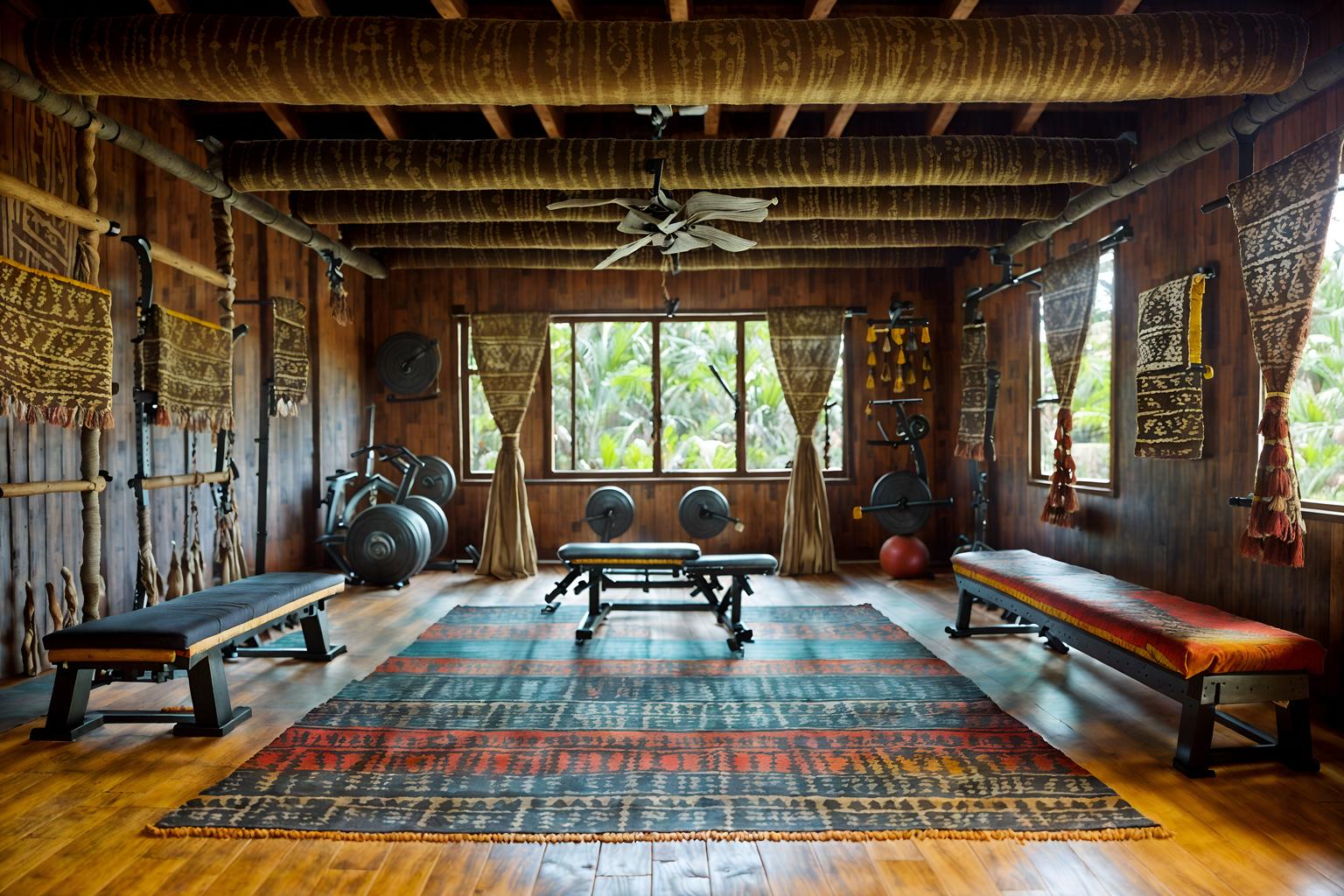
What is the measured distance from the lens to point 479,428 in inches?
337

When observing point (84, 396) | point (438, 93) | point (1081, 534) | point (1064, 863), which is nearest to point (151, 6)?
point (438, 93)

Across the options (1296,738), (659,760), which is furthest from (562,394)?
(1296,738)

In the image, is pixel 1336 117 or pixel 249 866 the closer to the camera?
pixel 249 866

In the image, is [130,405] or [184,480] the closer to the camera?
[184,480]

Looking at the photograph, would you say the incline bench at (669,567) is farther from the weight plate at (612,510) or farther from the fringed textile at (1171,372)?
the fringed textile at (1171,372)

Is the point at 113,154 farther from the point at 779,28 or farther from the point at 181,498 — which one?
the point at 779,28

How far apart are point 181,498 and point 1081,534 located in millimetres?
5995

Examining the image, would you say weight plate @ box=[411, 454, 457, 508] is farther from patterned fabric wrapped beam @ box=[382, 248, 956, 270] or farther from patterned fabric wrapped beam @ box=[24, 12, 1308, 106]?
patterned fabric wrapped beam @ box=[24, 12, 1308, 106]

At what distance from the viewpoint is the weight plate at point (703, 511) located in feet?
24.8

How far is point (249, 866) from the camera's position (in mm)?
2441

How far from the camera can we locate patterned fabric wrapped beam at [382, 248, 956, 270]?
7195mm

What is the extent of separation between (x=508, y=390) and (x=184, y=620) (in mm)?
4804

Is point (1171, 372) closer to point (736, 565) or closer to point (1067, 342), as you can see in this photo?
point (1067, 342)

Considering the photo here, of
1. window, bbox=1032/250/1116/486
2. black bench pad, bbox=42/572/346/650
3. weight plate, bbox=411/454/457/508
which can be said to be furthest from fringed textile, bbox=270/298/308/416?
window, bbox=1032/250/1116/486
